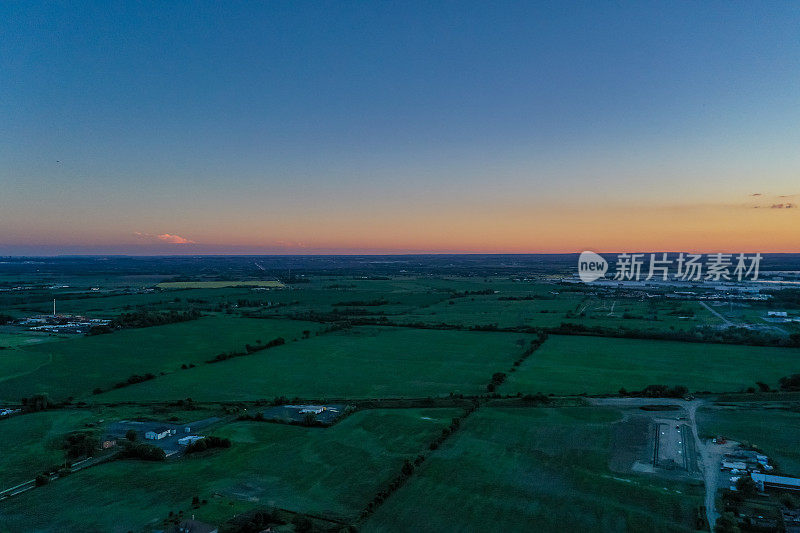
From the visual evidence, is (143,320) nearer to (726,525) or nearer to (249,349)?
(249,349)

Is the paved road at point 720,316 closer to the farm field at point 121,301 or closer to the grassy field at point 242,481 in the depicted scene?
the grassy field at point 242,481

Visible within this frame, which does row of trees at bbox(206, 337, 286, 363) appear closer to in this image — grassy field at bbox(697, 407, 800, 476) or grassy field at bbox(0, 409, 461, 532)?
grassy field at bbox(0, 409, 461, 532)

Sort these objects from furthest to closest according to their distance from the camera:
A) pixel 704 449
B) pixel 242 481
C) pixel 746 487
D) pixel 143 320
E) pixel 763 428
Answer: pixel 143 320
pixel 763 428
pixel 704 449
pixel 242 481
pixel 746 487

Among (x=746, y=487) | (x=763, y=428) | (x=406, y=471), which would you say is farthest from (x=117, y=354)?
(x=763, y=428)

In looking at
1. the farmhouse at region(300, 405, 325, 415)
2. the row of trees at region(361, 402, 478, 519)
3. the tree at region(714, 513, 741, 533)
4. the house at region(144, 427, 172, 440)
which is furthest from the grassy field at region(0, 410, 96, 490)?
the tree at region(714, 513, 741, 533)

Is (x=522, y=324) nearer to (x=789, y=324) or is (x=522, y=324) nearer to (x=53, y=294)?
(x=789, y=324)

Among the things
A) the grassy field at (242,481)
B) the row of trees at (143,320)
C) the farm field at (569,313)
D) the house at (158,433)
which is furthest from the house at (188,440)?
the farm field at (569,313)

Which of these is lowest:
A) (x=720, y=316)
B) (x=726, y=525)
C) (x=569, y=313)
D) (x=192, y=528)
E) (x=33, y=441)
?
(x=33, y=441)

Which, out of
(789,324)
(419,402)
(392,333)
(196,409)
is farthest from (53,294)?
(789,324)
